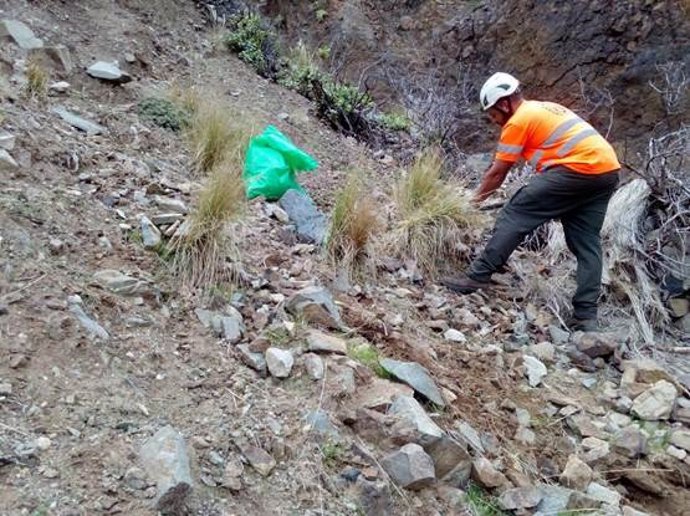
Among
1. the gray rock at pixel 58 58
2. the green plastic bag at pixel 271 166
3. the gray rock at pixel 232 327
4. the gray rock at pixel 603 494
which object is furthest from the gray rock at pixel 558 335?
the gray rock at pixel 58 58

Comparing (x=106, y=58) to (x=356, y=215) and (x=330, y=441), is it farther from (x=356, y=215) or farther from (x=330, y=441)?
(x=330, y=441)

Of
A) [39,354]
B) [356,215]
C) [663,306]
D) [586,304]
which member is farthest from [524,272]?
[39,354]

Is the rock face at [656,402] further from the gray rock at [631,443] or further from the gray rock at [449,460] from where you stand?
the gray rock at [449,460]

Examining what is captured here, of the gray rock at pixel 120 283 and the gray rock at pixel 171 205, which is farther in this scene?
the gray rock at pixel 171 205

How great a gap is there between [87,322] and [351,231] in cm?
188

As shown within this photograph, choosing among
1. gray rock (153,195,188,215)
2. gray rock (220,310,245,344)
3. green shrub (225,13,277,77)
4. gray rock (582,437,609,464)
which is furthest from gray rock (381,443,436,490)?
green shrub (225,13,277,77)

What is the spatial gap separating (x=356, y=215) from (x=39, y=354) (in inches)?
86.7

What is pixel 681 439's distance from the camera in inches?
136

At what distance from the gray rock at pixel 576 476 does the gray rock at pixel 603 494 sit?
3cm

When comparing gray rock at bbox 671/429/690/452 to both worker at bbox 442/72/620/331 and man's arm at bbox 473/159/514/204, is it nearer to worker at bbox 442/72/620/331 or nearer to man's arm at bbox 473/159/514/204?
worker at bbox 442/72/620/331

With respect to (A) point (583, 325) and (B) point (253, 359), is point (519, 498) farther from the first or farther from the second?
(A) point (583, 325)

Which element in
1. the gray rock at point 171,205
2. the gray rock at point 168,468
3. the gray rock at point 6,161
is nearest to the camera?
the gray rock at point 168,468

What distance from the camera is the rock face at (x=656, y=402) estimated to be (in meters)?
3.63

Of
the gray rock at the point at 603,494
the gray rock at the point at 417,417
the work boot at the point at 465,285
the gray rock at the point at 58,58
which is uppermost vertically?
the gray rock at the point at 417,417
